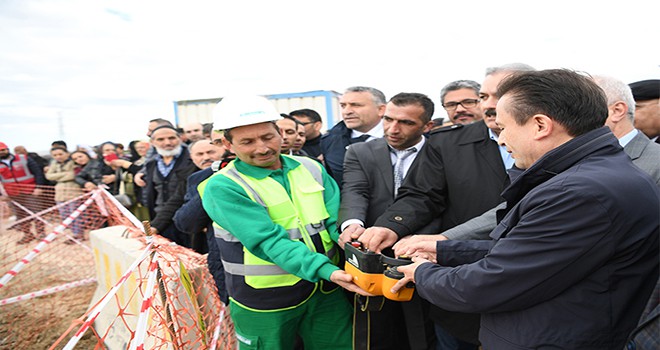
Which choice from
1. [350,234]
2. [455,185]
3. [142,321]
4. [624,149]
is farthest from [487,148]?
[142,321]

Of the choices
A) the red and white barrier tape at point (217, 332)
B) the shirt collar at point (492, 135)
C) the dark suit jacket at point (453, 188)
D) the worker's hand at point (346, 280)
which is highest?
the shirt collar at point (492, 135)

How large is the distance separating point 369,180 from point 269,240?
1.05 meters

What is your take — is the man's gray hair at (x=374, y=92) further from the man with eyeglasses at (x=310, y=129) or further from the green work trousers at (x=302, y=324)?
the green work trousers at (x=302, y=324)

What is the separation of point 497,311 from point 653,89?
272 cm

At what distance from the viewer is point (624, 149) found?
6.95ft

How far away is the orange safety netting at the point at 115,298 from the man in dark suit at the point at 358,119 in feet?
6.76

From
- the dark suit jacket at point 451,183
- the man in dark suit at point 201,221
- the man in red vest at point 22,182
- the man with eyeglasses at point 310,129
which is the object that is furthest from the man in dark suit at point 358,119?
the man in red vest at point 22,182

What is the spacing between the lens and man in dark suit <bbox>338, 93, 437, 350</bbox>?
2.55 metres

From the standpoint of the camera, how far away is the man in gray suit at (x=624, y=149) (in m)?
2.04

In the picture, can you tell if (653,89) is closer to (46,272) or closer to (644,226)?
(644,226)

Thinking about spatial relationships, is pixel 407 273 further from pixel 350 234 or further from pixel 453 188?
pixel 453 188

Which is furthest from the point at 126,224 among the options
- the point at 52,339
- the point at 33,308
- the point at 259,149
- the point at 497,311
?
the point at 497,311

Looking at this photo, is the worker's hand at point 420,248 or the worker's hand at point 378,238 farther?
the worker's hand at point 378,238

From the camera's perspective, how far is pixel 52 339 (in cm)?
410
